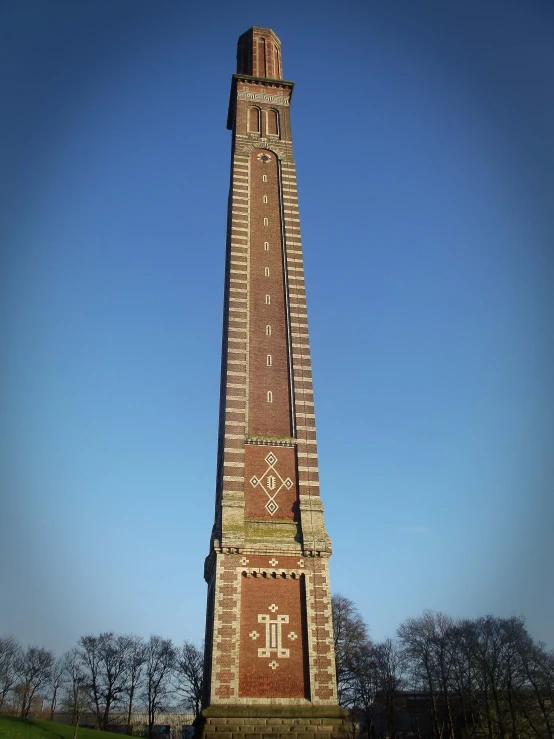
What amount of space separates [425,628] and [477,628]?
266 inches

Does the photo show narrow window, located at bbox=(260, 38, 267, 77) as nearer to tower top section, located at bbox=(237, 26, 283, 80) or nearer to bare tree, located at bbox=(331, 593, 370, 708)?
tower top section, located at bbox=(237, 26, 283, 80)

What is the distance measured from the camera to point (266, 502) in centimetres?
3247

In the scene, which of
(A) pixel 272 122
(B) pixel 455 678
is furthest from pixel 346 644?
(A) pixel 272 122

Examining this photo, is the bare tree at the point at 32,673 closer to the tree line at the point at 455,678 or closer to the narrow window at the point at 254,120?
the tree line at the point at 455,678

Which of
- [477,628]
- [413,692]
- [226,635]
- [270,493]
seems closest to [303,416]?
[270,493]

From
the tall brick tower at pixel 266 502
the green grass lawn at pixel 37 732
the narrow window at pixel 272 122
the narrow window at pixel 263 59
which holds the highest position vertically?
the narrow window at pixel 263 59

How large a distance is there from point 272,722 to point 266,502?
10403 mm

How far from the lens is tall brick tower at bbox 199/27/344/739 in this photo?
27.5 meters

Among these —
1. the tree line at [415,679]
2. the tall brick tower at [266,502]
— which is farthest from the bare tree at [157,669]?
the tall brick tower at [266,502]

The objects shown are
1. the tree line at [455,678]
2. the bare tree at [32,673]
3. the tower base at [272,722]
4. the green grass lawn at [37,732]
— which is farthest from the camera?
the bare tree at [32,673]

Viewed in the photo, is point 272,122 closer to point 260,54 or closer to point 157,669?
point 260,54

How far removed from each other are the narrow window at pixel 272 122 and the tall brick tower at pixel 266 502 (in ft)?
11.5

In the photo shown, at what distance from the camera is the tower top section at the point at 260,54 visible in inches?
2144

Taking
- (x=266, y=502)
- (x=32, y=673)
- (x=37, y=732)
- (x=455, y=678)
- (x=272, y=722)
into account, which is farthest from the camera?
(x=32, y=673)
